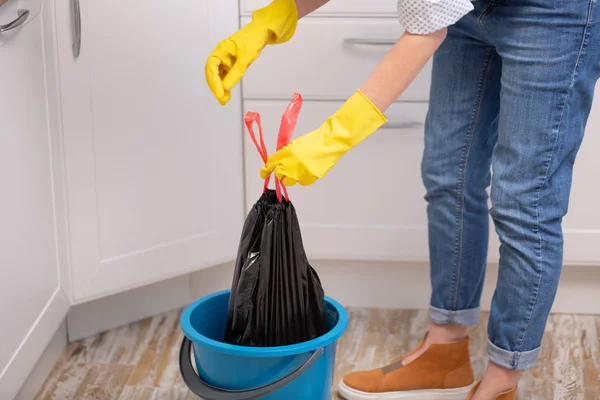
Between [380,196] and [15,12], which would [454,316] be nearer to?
[380,196]

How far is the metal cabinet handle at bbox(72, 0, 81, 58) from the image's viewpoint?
1.49 metres

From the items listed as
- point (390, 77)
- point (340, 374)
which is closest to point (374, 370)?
point (340, 374)

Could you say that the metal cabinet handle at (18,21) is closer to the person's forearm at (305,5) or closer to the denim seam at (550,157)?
the person's forearm at (305,5)

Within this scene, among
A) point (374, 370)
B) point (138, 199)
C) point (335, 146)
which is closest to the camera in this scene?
point (335, 146)

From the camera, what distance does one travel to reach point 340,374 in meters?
1.66

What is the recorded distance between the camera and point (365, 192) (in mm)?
1829

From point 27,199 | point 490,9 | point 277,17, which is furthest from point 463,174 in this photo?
point 27,199

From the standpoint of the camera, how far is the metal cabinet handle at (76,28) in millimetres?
1493

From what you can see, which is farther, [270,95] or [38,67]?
[270,95]

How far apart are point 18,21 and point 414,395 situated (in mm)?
945

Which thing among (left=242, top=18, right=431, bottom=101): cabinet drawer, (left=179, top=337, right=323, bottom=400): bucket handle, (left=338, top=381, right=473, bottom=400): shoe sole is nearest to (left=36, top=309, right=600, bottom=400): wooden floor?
(left=338, top=381, right=473, bottom=400): shoe sole

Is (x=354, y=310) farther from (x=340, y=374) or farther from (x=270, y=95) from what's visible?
(x=270, y=95)

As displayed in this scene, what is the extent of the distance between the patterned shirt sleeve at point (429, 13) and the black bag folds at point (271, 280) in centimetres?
20

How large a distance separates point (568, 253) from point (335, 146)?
92 centimetres
